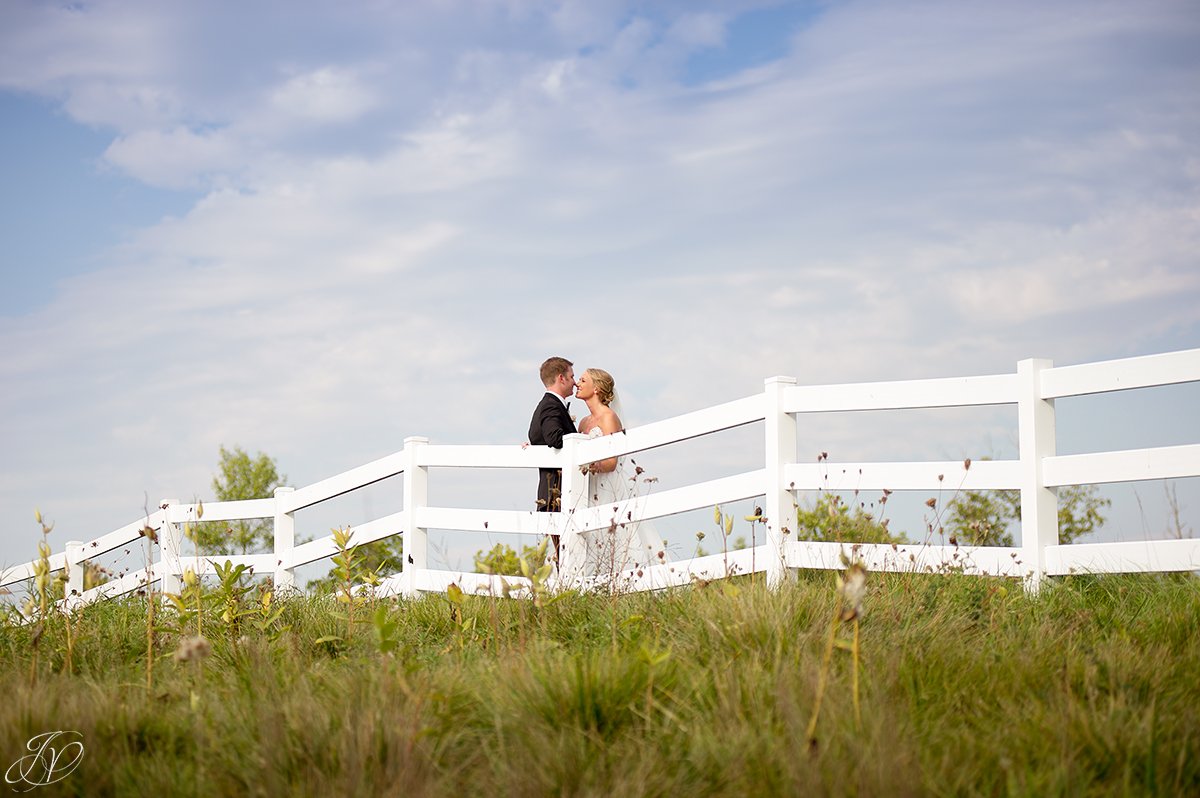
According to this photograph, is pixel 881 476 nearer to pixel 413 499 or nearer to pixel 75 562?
pixel 413 499

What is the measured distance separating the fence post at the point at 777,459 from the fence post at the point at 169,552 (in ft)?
27.1

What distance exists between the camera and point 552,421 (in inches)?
392

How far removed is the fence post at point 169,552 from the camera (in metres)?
13.0

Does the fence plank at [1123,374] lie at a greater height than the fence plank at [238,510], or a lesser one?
greater

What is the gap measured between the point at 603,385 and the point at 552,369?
547 millimetres

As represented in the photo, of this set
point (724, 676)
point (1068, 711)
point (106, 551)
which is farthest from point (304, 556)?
point (1068, 711)

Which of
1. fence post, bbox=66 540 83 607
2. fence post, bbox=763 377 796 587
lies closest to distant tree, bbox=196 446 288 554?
fence post, bbox=66 540 83 607

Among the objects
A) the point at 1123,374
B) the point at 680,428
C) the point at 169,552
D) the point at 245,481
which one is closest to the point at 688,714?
the point at 1123,374

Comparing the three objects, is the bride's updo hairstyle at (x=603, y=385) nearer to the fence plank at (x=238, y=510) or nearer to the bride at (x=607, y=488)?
the bride at (x=607, y=488)

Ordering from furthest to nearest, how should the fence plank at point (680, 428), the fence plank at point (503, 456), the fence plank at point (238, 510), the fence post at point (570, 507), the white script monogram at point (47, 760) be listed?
the fence plank at point (238, 510) → the fence plank at point (503, 456) → the fence post at point (570, 507) → the fence plank at point (680, 428) → the white script monogram at point (47, 760)

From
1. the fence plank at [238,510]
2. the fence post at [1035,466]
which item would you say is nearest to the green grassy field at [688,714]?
the fence post at [1035,466]

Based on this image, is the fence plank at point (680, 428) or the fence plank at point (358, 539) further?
the fence plank at point (358, 539)

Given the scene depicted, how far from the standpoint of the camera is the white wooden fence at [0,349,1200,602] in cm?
666

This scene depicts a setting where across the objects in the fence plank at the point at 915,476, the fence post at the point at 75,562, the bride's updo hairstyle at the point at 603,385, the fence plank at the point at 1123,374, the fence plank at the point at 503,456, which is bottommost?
the fence post at the point at 75,562
